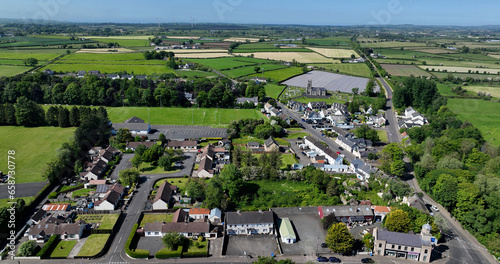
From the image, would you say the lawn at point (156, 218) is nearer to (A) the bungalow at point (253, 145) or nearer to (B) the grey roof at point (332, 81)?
(A) the bungalow at point (253, 145)

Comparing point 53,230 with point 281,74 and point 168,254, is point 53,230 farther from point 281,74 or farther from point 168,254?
point 281,74

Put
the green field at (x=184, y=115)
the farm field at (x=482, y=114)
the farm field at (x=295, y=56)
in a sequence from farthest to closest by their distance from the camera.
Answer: the farm field at (x=295, y=56) → the green field at (x=184, y=115) → the farm field at (x=482, y=114)

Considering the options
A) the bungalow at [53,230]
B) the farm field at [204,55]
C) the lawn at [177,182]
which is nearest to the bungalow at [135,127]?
the lawn at [177,182]

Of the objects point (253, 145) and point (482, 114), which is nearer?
point (253, 145)

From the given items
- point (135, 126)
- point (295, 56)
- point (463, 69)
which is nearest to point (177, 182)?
point (135, 126)

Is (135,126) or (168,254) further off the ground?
(135,126)

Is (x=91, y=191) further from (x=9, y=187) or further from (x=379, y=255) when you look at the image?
(x=379, y=255)
